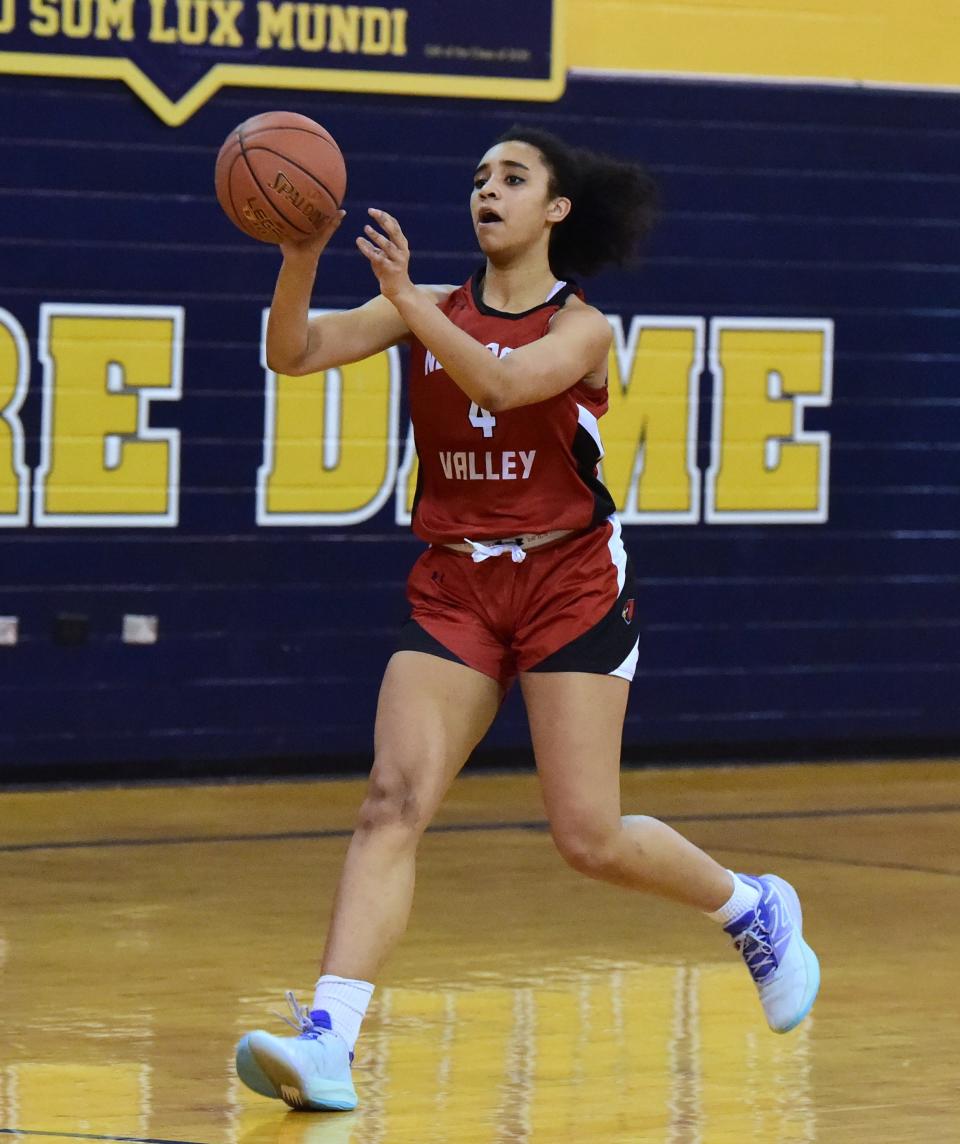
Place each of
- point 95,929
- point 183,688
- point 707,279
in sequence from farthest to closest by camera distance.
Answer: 1. point 707,279
2. point 183,688
3. point 95,929

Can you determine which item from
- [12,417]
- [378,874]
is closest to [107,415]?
[12,417]

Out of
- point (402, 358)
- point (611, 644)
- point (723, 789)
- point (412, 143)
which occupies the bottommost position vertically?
point (723, 789)

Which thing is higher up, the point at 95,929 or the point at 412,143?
the point at 412,143

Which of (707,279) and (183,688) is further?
(707,279)

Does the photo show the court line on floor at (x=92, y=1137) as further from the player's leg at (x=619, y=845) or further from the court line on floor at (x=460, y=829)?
the court line on floor at (x=460, y=829)

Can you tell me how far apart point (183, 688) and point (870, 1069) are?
4715mm

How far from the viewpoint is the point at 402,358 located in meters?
9.95

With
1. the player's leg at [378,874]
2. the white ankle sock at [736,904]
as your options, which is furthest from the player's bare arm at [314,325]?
the white ankle sock at [736,904]

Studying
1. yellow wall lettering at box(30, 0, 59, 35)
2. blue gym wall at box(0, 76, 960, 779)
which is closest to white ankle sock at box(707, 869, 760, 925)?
blue gym wall at box(0, 76, 960, 779)

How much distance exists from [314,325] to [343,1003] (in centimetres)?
142

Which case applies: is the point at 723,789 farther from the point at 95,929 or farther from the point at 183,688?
the point at 95,929

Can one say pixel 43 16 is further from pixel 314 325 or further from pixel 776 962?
pixel 776 962

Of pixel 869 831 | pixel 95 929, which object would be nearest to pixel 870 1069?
pixel 95 929

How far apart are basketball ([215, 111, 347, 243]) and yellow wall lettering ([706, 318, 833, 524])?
5196mm
